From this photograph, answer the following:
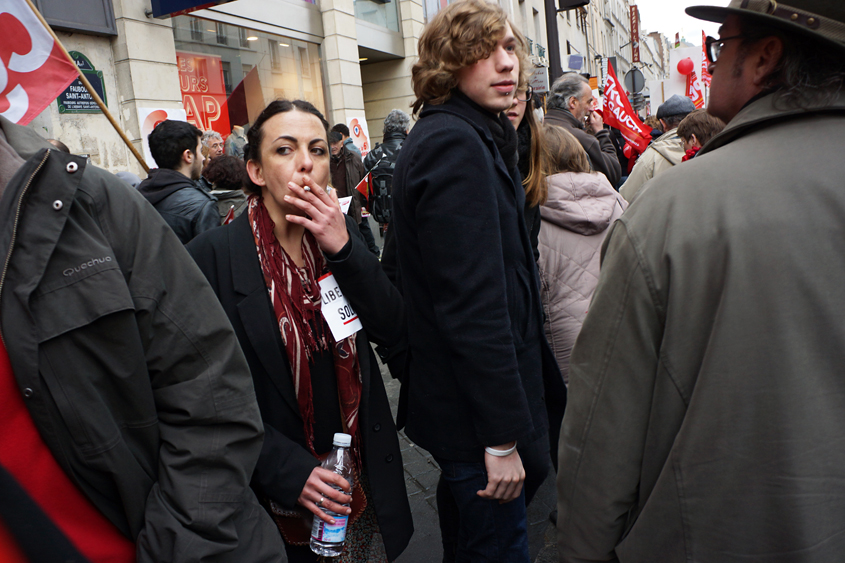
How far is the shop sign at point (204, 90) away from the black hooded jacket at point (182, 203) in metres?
5.19

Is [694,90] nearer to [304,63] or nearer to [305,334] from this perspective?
[304,63]

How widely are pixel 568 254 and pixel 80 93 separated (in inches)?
250

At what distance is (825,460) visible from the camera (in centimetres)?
108

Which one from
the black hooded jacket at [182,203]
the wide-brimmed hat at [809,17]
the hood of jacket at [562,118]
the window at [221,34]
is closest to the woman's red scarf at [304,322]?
the wide-brimmed hat at [809,17]

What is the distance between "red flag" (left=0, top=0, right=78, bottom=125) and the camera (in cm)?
324

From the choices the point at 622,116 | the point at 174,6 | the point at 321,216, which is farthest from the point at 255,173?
the point at 174,6

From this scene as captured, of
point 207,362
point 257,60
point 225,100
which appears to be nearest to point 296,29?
point 257,60

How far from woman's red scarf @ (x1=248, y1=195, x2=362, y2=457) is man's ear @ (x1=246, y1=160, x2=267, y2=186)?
104 millimetres

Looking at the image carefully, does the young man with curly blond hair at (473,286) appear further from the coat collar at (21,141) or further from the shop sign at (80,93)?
the shop sign at (80,93)

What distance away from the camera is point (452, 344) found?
1795mm

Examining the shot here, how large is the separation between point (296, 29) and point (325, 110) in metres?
1.68

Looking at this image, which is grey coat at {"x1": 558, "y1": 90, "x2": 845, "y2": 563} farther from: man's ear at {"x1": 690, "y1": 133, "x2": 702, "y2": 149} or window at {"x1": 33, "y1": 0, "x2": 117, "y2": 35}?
window at {"x1": 33, "y1": 0, "x2": 117, "y2": 35}

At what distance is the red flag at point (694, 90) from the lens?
32.9ft

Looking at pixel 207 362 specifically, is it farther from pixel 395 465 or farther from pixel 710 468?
pixel 710 468
